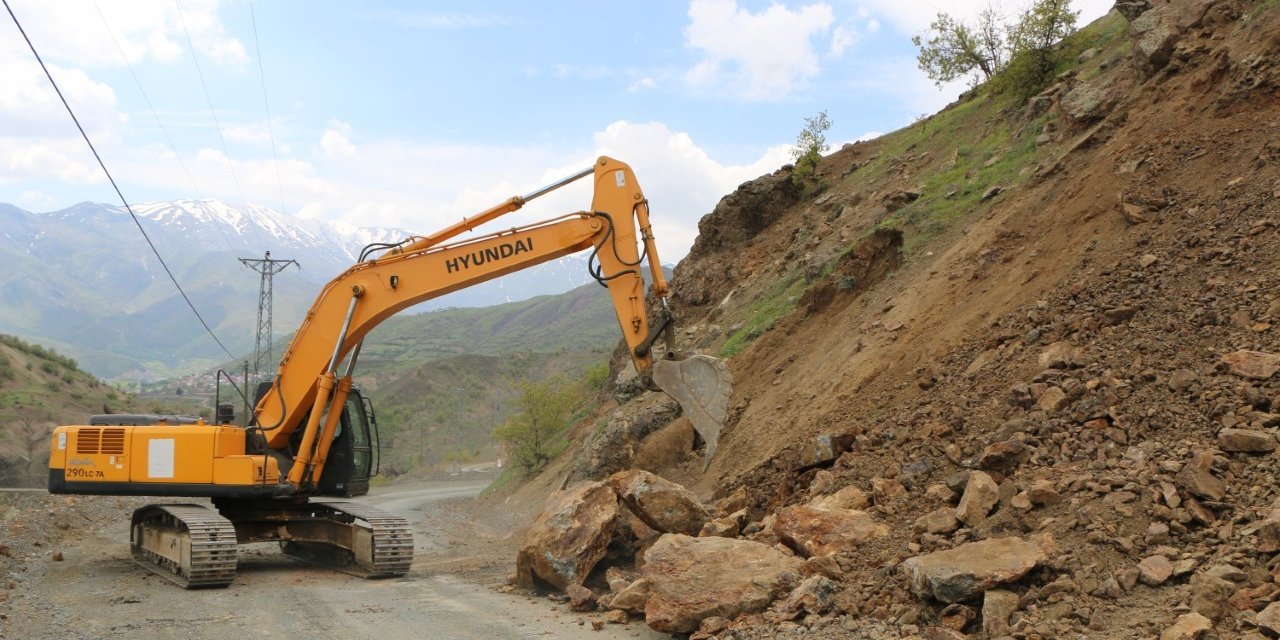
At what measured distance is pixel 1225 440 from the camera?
24.1ft

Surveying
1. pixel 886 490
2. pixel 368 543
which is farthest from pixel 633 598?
pixel 368 543

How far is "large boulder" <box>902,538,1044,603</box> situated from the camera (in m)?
7.03

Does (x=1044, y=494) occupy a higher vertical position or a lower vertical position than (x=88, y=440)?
lower

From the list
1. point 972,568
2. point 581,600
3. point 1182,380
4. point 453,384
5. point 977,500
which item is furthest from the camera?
Answer: point 453,384

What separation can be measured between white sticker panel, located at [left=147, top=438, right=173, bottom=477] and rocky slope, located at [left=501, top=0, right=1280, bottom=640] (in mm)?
5597

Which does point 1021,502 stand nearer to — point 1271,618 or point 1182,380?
point 1182,380

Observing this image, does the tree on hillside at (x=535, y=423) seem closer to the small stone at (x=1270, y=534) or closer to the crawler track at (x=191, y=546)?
the crawler track at (x=191, y=546)

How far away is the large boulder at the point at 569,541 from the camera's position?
10602 millimetres

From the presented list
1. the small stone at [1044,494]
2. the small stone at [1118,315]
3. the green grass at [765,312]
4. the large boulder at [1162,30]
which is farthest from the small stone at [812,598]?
the large boulder at [1162,30]

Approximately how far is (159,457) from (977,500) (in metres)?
10.7

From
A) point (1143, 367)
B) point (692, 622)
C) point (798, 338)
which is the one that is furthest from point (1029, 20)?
point (692, 622)

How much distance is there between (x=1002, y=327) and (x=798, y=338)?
5.77 m

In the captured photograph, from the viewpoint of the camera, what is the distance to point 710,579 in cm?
859

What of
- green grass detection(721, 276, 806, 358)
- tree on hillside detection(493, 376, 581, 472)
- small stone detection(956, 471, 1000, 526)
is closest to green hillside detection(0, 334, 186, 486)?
tree on hillside detection(493, 376, 581, 472)
